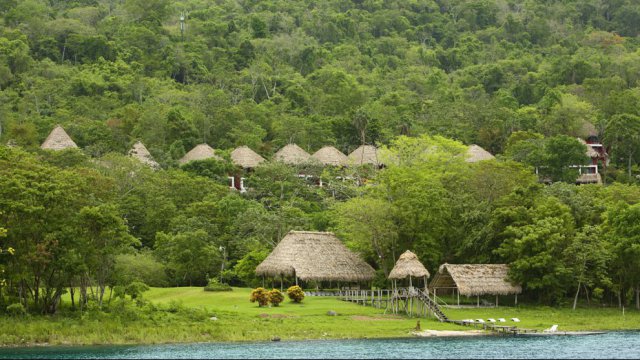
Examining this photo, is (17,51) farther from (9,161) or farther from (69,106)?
(9,161)

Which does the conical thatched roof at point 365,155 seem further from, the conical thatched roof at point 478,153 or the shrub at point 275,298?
the shrub at point 275,298

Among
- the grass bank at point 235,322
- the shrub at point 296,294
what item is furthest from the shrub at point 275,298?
the shrub at point 296,294

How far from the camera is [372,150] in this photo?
79000 millimetres

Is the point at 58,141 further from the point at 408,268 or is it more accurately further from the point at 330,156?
the point at 408,268

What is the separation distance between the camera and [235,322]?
145ft

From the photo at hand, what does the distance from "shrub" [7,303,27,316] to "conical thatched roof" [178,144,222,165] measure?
3307 cm

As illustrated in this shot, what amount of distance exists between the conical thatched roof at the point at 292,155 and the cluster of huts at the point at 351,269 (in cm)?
1915

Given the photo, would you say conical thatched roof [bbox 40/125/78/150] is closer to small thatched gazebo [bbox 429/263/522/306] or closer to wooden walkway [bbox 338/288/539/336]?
wooden walkway [bbox 338/288/539/336]

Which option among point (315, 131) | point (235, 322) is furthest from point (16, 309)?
point (315, 131)

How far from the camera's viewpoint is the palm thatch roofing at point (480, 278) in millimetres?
50406

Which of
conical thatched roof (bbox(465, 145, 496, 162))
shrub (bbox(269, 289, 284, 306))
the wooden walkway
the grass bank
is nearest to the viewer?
the grass bank

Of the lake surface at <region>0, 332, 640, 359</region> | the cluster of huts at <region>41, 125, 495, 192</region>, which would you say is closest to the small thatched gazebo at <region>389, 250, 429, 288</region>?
the lake surface at <region>0, 332, 640, 359</region>

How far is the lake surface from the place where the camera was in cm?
3703

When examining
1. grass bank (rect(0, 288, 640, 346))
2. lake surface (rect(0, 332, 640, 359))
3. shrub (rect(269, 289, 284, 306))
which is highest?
shrub (rect(269, 289, 284, 306))
